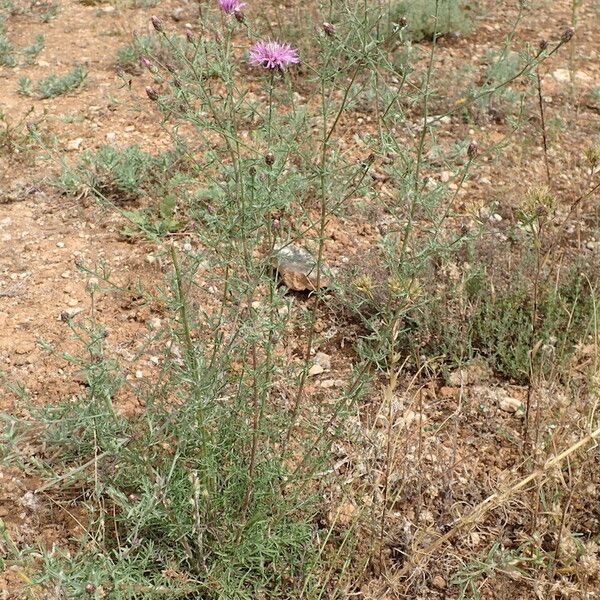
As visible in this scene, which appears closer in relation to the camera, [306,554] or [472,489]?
[306,554]

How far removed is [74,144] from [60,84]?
0.70 metres

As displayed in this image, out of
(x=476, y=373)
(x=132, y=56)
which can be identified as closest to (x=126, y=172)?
(x=132, y=56)

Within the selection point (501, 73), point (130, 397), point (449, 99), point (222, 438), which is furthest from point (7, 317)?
point (501, 73)

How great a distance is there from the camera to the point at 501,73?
14.7ft

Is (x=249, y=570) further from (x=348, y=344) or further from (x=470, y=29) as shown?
(x=470, y=29)

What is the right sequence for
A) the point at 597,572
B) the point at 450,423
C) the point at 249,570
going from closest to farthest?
the point at 249,570
the point at 597,572
the point at 450,423

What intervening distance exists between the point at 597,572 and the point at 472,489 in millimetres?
437

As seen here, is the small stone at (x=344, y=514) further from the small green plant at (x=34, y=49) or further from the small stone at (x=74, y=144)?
the small green plant at (x=34, y=49)

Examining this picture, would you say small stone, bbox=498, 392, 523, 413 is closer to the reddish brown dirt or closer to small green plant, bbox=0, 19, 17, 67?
the reddish brown dirt

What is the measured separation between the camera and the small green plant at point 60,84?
14.8 feet

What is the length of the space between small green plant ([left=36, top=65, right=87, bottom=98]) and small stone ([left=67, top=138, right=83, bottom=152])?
60 cm

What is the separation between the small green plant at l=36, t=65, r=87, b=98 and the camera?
4516 mm

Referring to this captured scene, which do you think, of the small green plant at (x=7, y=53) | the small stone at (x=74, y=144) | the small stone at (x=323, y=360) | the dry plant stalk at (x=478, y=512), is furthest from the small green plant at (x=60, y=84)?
the dry plant stalk at (x=478, y=512)

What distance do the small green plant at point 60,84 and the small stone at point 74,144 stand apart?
1.98ft
